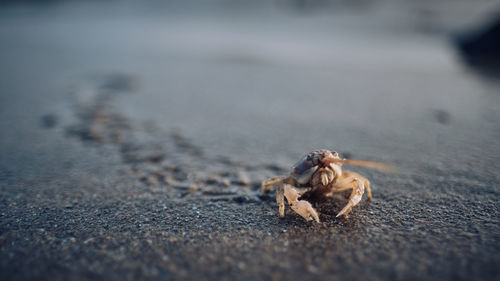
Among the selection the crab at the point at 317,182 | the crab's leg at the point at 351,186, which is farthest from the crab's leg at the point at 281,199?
the crab's leg at the point at 351,186

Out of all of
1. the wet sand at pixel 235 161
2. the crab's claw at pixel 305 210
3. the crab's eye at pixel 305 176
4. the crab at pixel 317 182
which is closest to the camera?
the wet sand at pixel 235 161

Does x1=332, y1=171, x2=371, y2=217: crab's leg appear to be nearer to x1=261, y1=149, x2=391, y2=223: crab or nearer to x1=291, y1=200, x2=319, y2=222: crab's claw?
x1=261, y1=149, x2=391, y2=223: crab

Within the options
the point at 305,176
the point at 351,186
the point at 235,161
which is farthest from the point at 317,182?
the point at 235,161

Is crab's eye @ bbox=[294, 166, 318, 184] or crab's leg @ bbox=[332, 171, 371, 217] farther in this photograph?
crab's eye @ bbox=[294, 166, 318, 184]

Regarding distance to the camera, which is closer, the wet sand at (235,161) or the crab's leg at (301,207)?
the wet sand at (235,161)

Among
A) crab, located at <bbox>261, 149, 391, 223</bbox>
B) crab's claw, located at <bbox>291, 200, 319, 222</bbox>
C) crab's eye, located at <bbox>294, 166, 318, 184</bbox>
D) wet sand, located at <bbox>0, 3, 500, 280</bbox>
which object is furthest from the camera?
crab's eye, located at <bbox>294, 166, 318, 184</bbox>

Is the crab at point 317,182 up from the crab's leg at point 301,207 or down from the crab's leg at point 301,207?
up

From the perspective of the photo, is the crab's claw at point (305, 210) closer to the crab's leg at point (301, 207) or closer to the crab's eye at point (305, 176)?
the crab's leg at point (301, 207)

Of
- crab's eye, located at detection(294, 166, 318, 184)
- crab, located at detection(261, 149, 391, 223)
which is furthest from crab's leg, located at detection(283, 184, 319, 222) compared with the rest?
crab's eye, located at detection(294, 166, 318, 184)

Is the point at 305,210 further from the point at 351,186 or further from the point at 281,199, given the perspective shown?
the point at 351,186
